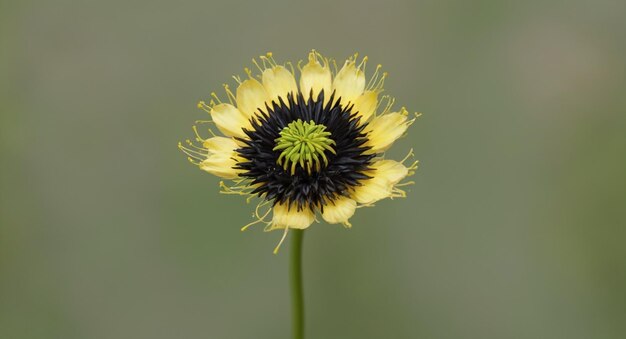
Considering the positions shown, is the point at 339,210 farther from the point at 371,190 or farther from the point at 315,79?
the point at 315,79

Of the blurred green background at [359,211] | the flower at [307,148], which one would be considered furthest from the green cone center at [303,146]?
the blurred green background at [359,211]

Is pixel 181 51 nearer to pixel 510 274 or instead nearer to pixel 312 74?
pixel 312 74

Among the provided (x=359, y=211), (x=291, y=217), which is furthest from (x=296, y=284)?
(x=359, y=211)

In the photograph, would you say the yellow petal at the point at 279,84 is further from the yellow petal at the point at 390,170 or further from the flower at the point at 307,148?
the yellow petal at the point at 390,170

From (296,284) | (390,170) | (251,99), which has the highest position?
(251,99)

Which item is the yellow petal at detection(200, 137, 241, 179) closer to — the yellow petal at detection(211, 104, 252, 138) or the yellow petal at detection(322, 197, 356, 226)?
the yellow petal at detection(211, 104, 252, 138)

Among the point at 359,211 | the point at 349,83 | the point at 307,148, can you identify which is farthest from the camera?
the point at 359,211

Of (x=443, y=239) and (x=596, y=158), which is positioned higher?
(x=596, y=158)

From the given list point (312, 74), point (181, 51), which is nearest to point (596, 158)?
point (312, 74)
